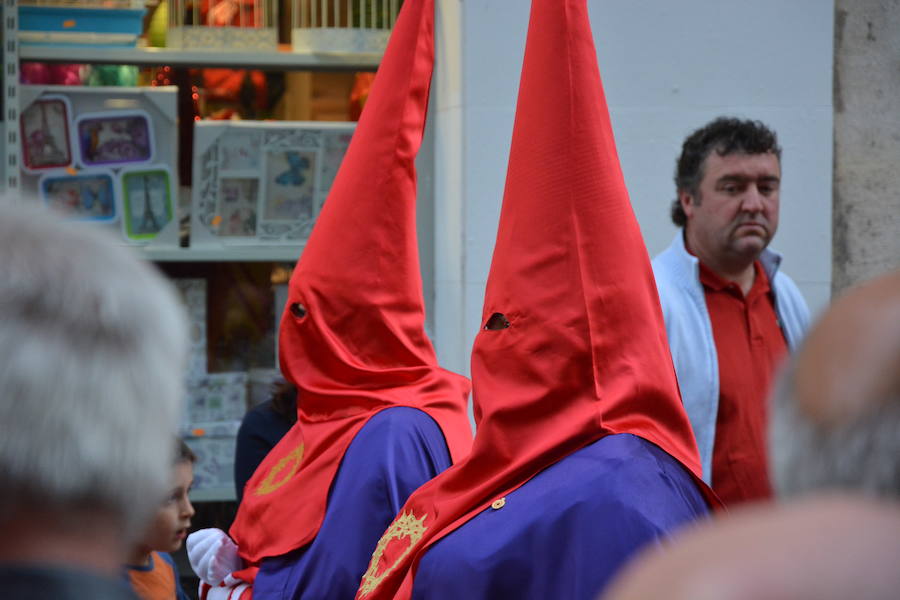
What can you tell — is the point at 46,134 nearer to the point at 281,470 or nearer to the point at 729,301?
the point at 281,470

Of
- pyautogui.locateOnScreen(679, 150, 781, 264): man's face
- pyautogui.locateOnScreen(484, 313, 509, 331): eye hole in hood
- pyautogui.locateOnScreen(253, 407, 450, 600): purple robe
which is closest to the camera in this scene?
pyautogui.locateOnScreen(484, 313, 509, 331): eye hole in hood

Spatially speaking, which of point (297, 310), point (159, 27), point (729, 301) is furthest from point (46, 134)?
point (729, 301)

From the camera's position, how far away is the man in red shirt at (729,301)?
113 inches

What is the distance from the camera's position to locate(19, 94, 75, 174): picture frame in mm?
4199

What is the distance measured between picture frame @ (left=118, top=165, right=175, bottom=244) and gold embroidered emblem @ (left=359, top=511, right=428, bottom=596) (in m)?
2.30

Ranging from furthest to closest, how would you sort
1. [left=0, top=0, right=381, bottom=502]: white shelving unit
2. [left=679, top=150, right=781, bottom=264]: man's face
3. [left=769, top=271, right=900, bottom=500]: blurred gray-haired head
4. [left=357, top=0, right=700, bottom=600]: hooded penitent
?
[left=0, top=0, right=381, bottom=502]: white shelving unit < [left=679, top=150, right=781, bottom=264]: man's face < [left=357, top=0, right=700, bottom=600]: hooded penitent < [left=769, top=271, right=900, bottom=500]: blurred gray-haired head

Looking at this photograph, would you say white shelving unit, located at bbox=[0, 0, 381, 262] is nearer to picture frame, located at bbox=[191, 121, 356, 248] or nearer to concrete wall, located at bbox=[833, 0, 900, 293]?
picture frame, located at bbox=[191, 121, 356, 248]

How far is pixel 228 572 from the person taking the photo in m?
3.04

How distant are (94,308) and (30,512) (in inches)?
6.0

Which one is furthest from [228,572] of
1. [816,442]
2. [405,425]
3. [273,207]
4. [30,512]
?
[816,442]

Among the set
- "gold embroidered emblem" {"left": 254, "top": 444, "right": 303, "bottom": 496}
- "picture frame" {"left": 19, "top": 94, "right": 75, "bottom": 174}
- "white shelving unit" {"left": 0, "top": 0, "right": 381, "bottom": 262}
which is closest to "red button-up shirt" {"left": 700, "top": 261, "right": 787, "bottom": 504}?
"gold embroidered emblem" {"left": 254, "top": 444, "right": 303, "bottom": 496}

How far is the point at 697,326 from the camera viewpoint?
2.99m

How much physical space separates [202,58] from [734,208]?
2.16 metres

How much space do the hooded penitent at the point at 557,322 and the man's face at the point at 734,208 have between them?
0.94 metres
